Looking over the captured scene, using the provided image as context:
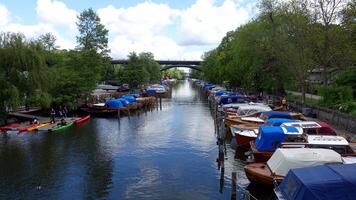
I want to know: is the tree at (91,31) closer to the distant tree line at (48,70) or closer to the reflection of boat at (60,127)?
the distant tree line at (48,70)

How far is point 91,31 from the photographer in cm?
10138

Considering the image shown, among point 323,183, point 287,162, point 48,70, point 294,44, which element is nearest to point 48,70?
point 48,70

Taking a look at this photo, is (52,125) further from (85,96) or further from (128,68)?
(128,68)

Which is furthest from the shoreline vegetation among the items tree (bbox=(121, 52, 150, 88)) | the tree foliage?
the tree foliage

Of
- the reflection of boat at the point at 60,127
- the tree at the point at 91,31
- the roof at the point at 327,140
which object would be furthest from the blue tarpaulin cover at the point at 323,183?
the tree at the point at 91,31

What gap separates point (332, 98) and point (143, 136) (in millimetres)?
24521

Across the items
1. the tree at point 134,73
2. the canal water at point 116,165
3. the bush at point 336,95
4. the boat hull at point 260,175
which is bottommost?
the canal water at point 116,165

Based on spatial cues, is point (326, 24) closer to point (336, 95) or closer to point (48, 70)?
point (336, 95)

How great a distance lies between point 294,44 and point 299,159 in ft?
148

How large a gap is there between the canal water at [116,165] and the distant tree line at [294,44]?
2073 centimetres

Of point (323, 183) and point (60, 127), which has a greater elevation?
point (323, 183)

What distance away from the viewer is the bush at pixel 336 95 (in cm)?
5300

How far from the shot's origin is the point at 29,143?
147 feet

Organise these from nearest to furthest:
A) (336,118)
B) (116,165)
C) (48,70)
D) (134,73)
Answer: (116,165) → (336,118) → (48,70) → (134,73)
